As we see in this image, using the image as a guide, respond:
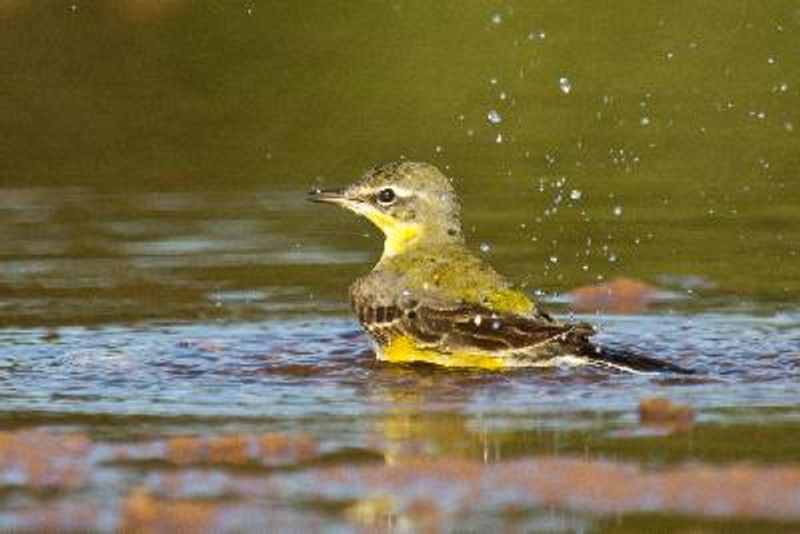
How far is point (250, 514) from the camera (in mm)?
9469

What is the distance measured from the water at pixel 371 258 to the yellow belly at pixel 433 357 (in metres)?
0.19

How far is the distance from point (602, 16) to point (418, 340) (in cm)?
1322

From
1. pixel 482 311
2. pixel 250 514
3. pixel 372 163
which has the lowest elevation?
pixel 250 514

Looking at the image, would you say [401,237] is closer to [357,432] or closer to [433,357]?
[433,357]

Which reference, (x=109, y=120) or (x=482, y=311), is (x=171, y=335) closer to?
(x=482, y=311)

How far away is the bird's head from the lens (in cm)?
1465

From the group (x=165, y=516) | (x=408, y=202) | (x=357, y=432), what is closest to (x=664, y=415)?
(x=357, y=432)

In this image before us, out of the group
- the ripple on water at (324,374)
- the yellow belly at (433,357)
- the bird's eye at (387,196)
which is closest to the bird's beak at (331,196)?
the bird's eye at (387,196)

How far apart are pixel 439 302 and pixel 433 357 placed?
1.02 feet

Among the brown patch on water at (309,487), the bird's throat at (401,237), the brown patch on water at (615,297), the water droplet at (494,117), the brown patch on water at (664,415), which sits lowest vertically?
the brown patch on water at (309,487)

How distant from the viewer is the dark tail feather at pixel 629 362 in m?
12.9

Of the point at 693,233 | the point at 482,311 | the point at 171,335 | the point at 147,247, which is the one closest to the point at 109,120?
the point at 147,247

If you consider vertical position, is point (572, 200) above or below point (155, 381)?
above

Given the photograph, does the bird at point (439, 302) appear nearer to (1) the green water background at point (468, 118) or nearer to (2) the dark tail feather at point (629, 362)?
(2) the dark tail feather at point (629, 362)
